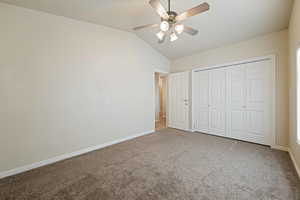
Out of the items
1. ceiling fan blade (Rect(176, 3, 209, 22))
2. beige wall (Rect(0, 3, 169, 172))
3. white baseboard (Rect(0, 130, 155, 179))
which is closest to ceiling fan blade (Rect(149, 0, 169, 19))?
ceiling fan blade (Rect(176, 3, 209, 22))

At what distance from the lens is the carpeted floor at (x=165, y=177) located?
5.02 ft

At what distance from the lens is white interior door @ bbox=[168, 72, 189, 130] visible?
4307 mm

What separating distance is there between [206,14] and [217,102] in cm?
233

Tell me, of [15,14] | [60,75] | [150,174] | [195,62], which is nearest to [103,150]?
[150,174]

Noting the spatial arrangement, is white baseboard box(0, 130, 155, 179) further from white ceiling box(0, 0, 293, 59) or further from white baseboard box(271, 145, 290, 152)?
white baseboard box(271, 145, 290, 152)

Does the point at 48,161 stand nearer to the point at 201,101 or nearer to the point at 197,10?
the point at 197,10

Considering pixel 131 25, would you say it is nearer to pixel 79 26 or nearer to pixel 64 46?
pixel 79 26

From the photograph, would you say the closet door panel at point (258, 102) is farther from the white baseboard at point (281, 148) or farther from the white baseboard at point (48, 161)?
the white baseboard at point (48, 161)

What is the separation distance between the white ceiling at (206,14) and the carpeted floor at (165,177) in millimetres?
2645

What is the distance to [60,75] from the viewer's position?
242cm

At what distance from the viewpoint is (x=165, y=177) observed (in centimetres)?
185

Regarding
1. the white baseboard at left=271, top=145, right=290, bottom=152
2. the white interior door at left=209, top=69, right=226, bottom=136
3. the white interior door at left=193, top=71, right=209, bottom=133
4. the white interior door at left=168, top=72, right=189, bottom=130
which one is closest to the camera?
the white baseboard at left=271, top=145, right=290, bottom=152

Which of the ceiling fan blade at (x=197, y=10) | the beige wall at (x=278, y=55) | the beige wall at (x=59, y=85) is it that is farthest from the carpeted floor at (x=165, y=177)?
the ceiling fan blade at (x=197, y=10)

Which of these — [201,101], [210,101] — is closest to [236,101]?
[210,101]
